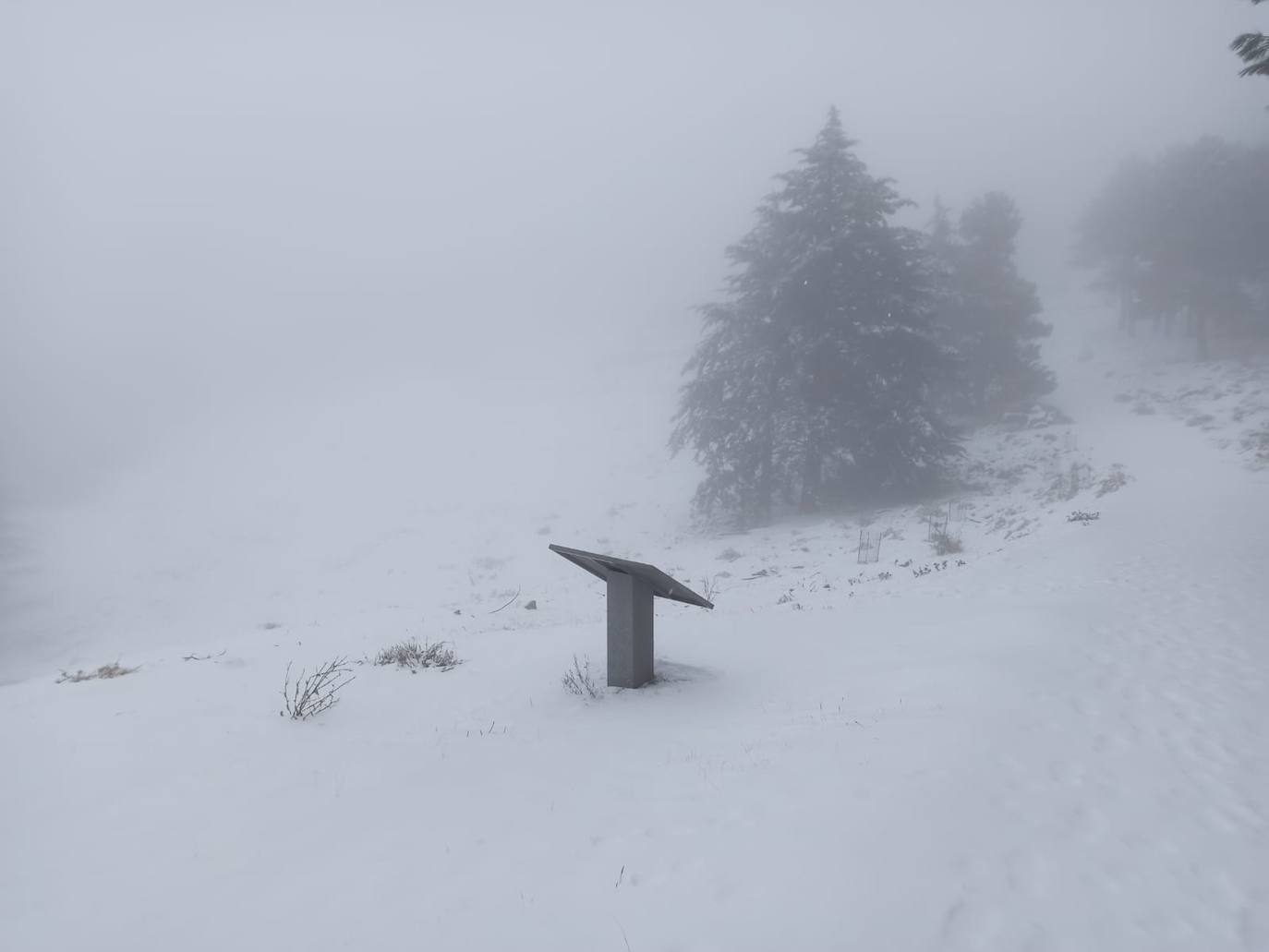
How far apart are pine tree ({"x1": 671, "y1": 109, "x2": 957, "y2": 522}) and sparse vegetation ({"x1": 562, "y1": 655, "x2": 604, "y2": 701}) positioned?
12478mm

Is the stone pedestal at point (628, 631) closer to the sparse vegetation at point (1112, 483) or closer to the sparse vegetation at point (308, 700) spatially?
the sparse vegetation at point (308, 700)

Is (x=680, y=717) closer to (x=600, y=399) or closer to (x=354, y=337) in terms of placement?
(x=600, y=399)

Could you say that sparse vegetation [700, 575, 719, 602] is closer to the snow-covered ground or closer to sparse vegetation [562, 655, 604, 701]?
the snow-covered ground

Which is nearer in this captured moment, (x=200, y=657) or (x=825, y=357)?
(x=200, y=657)

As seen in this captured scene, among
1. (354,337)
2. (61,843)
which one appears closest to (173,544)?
(61,843)

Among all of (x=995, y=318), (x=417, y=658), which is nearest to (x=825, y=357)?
(x=995, y=318)

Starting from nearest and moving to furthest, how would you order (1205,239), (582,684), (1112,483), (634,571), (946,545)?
(634,571) → (582,684) → (946,545) → (1112,483) → (1205,239)

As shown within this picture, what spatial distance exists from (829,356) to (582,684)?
14.6 meters

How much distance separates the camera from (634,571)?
6.50 metres

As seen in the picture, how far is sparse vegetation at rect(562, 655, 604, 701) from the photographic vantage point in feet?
22.3

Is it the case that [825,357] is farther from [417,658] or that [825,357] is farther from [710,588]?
[417,658]

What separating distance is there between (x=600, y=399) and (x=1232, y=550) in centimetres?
3246

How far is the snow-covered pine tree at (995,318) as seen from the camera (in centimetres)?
2711

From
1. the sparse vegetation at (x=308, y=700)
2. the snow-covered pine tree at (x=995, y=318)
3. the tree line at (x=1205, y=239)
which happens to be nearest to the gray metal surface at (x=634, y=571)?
the sparse vegetation at (x=308, y=700)
